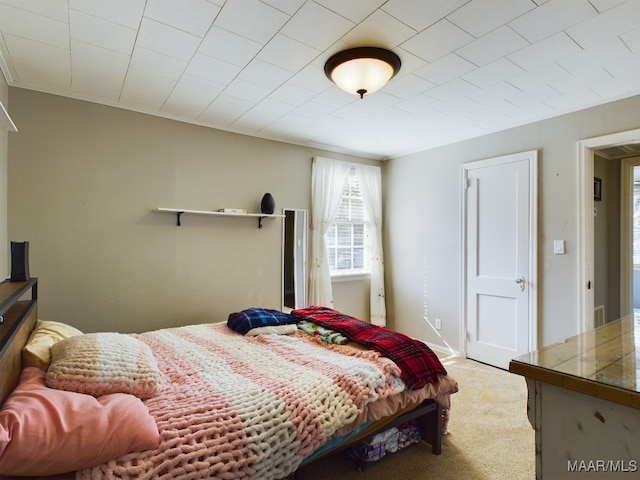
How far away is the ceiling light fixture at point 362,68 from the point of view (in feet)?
6.58

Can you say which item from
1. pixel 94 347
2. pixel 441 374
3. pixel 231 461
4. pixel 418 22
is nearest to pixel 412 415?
pixel 441 374

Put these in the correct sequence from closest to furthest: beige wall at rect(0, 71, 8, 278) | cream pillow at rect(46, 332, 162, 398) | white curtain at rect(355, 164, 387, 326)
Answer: cream pillow at rect(46, 332, 162, 398), beige wall at rect(0, 71, 8, 278), white curtain at rect(355, 164, 387, 326)

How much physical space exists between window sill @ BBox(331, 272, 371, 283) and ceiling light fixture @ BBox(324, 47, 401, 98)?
2.44m

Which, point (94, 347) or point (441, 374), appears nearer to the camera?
point (94, 347)

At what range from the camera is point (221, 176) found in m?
3.41

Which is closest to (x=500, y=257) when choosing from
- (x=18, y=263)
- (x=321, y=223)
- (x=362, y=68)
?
(x=321, y=223)

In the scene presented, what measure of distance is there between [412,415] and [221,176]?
2.65 meters

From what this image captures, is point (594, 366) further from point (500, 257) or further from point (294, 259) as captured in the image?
point (294, 259)

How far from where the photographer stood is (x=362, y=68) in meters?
2.07

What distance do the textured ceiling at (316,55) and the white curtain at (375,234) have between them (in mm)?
1298

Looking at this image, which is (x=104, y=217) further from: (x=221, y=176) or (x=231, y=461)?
(x=231, y=461)

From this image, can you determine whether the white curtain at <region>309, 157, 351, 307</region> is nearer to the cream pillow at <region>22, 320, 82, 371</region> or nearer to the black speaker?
the cream pillow at <region>22, 320, 82, 371</region>

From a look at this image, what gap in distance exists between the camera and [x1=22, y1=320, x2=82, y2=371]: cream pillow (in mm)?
1525

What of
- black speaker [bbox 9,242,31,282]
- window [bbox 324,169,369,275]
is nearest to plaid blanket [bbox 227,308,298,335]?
black speaker [bbox 9,242,31,282]
